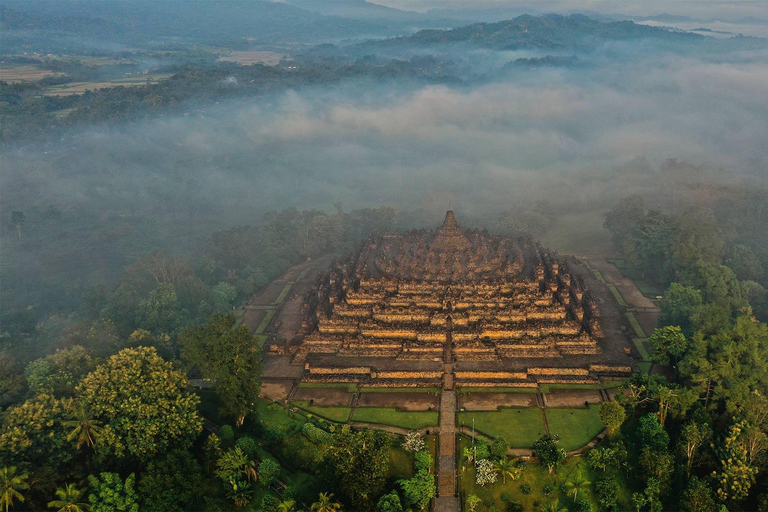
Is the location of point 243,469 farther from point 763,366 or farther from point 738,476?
point 763,366

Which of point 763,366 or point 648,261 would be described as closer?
point 763,366

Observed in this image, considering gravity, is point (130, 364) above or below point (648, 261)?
above

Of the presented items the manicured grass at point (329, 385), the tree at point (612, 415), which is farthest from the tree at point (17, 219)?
the tree at point (612, 415)

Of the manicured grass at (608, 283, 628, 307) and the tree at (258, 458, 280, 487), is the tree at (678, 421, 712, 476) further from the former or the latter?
the tree at (258, 458, 280, 487)

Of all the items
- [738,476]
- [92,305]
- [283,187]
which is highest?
[738,476]

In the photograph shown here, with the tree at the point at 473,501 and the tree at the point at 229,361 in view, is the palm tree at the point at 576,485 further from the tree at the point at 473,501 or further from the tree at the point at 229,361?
the tree at the point at 229,361

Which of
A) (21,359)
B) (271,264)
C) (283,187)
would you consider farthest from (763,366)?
(283,187)
